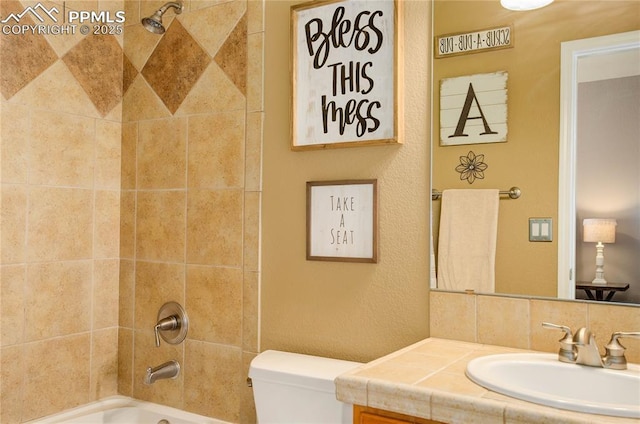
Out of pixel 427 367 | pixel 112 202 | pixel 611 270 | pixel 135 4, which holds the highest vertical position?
pixel 135 4

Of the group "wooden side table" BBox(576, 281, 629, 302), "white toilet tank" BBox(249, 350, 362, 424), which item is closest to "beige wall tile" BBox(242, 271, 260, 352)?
"white toilet tank" BBox(249, 350, 362, 424)

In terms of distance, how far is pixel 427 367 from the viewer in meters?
1.34

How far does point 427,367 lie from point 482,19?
102cm

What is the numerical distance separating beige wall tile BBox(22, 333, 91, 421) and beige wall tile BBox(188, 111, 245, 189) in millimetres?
818

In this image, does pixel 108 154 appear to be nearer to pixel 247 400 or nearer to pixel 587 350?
pixel 247 400

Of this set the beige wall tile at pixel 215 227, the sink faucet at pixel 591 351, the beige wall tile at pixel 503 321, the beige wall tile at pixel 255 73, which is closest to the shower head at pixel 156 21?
the beige wall tile at pixel 255 73

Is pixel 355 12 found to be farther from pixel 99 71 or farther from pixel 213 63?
pixel 99 71

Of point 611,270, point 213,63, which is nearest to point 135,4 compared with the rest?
point 213,63

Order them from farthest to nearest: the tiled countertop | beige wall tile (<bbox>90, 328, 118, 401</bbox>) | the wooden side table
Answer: beige wall tile (<bbox>90, 328, 118, 401</bbox>)
the wooden side table
the tiled countertop

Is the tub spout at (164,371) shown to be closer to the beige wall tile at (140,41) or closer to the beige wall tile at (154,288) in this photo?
the beige wall tile at (154,288)

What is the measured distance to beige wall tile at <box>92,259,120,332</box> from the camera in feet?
7.49

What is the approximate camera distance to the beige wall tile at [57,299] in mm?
2051

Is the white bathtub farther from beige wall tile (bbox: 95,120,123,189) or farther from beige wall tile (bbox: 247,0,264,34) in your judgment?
beige wall tile (bbox: 247,0,264,34)

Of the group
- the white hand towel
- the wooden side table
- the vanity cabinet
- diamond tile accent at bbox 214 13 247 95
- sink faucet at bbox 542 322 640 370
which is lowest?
the vanity cabinet
